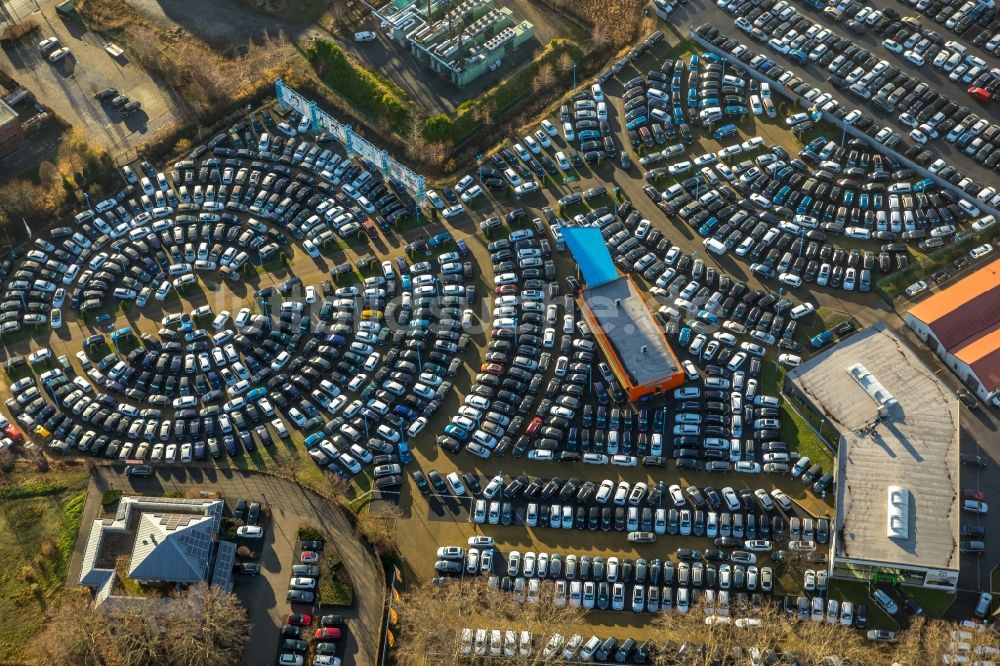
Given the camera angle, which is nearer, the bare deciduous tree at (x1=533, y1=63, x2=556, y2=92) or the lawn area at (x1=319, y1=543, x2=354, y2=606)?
the lawn area at (x1=319, y1=543, x2=354, y2=606)

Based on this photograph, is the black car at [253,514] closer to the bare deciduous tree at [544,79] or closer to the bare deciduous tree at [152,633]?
the bare deciduous tree at [152,633]

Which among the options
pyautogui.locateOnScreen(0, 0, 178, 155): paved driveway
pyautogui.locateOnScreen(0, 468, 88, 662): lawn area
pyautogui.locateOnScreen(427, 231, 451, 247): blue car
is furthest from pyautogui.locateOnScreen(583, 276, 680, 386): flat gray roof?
pyautogui.locateOnScreen(0, 0, 178, 155): paved driveway

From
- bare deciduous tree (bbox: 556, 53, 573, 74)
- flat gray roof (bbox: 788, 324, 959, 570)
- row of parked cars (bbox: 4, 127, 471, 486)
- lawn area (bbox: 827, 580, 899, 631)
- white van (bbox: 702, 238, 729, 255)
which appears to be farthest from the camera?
bare deciduous tree (bbox: 556, 53, 573, 74)

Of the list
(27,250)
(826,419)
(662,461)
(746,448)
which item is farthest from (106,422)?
(826,419)

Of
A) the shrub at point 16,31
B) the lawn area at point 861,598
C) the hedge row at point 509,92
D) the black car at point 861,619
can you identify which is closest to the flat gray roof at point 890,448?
the lawn area at point 861,598

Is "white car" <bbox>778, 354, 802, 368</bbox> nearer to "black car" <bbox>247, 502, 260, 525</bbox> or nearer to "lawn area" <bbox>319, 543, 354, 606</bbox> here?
"lawn area" <bbox>319, 543, 354, 606</bbox>

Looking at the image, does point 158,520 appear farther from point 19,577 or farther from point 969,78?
point 969,78
